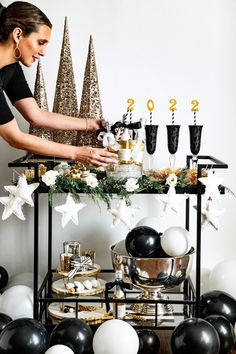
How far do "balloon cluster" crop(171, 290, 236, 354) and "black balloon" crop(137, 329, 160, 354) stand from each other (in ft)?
0.31

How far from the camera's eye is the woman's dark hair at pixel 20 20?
2.76 m

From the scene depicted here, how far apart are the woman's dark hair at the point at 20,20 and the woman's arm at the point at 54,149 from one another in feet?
1.22

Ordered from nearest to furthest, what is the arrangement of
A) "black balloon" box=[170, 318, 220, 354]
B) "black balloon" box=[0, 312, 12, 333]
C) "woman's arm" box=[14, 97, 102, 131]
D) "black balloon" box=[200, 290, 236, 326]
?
"black balloon" box=[170, 318, 220, 354], "black balloon" box=[0, 312, 12, 333], "black balloon" box=[200, 290, 236, 326], "woman's arm" box=[14, 97, 102, 131]

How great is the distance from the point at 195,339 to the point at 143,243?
1.54 ft

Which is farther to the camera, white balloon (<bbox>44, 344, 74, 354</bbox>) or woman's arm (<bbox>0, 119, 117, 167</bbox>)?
woman's arm (<bbox>0, 119, 117, 167</bbox>)

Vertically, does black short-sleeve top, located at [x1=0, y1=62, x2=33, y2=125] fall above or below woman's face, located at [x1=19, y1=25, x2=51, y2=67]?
below

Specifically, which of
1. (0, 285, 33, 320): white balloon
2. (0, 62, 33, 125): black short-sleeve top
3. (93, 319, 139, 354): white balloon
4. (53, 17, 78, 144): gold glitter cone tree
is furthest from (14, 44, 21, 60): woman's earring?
(93, 319, 139, 354): white balloon

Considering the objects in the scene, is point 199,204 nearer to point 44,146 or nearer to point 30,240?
point 44,146

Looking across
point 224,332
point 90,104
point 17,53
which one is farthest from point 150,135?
point 224,332

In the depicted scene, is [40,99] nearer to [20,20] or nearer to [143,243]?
[20,20]

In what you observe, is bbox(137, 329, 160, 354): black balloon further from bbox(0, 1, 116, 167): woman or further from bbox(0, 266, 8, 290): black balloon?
bbox(0, 266, 8, 290): black balloon

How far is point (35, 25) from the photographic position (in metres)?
2.77

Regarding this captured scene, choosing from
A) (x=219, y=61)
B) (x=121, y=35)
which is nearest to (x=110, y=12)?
(x=121, y=35)

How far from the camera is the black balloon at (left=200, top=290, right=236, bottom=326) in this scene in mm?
2906
